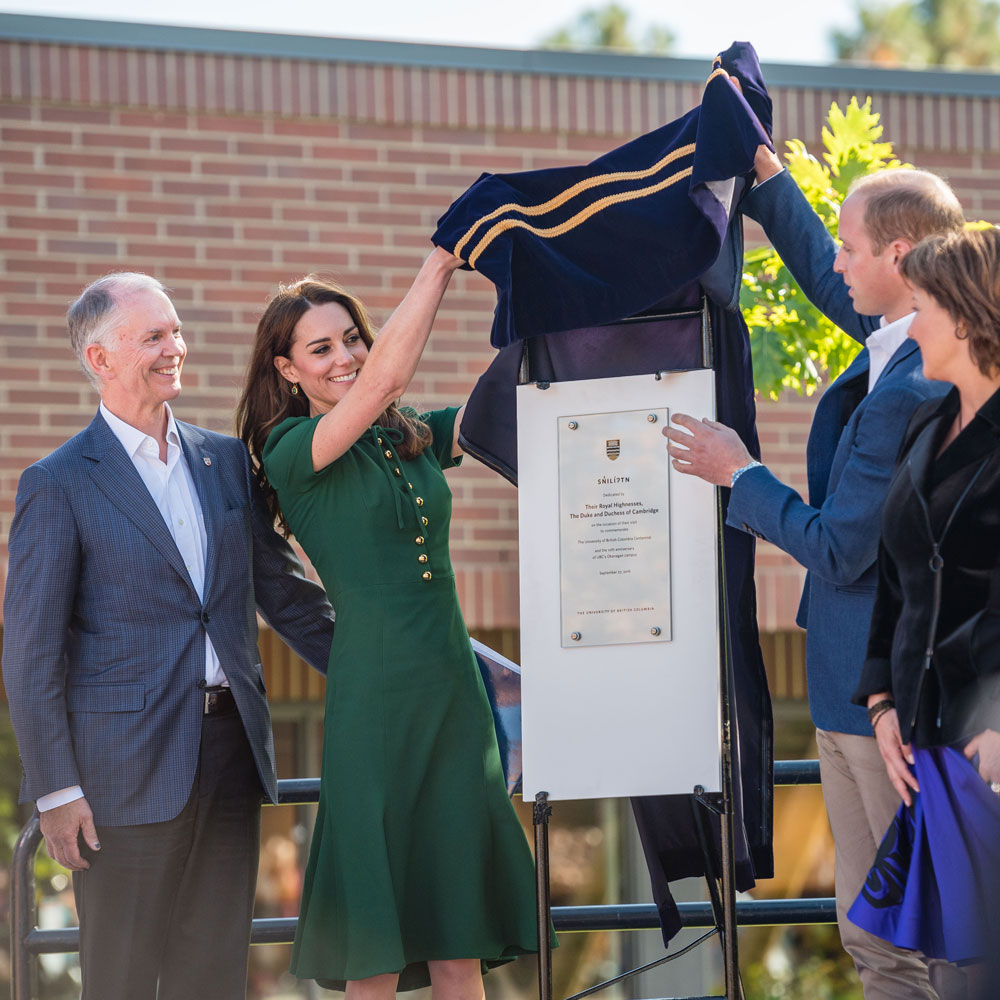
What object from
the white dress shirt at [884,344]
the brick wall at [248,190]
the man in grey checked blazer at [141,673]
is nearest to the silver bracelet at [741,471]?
the white dress shirt at [884,344]

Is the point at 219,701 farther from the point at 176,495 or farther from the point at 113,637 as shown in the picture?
the point at 176,495

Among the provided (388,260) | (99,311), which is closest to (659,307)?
(99,311)

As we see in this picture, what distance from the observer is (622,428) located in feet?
10.4

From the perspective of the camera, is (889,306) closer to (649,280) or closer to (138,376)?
(649,280)

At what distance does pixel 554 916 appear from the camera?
12.2ft

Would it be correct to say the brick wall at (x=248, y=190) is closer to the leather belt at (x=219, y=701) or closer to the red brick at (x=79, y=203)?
the red brick at (x=79, y=203)

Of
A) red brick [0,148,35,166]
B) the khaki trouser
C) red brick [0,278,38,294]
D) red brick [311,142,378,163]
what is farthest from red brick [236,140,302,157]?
the khaki trouser

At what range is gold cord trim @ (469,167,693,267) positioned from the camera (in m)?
3.09

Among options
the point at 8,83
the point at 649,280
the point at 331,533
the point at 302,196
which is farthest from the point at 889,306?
the point at 8,83

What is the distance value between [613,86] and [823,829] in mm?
3973

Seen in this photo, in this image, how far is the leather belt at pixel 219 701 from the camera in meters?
3.28

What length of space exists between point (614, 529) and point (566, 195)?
0.74m

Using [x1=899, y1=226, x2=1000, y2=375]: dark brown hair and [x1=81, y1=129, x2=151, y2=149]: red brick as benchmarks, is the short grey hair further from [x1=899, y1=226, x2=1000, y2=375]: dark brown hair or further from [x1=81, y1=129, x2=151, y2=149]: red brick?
[x1=81, y1=129, x2=151, y2=149]: red brick

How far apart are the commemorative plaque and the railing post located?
1.51 m
